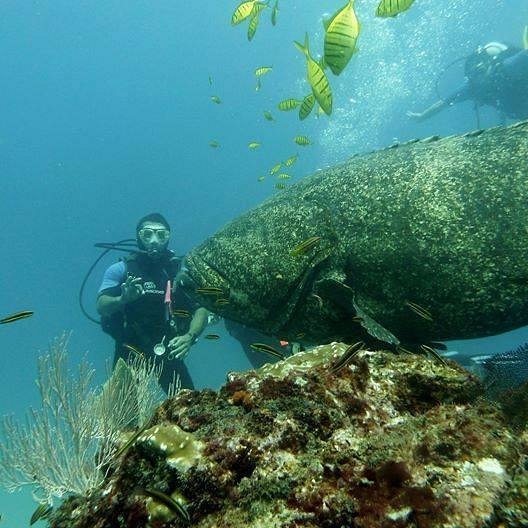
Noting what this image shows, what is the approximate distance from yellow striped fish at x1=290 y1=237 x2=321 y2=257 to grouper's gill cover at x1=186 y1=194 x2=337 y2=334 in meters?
0.12

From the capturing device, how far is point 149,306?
7.64 m

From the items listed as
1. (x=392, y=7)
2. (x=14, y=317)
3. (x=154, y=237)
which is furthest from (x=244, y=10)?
(x=14, y=317)

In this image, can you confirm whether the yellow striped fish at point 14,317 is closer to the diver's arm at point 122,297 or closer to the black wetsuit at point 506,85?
the diver's arm at point 122,297

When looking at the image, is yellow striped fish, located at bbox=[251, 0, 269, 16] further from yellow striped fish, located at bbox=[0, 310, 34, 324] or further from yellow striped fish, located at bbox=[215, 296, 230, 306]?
yellow striped fish, located at bbox=[0, 310, 34, 324]

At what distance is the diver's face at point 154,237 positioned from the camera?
26.9 ft

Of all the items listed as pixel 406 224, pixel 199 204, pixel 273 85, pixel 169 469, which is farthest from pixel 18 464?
pixel 199 204

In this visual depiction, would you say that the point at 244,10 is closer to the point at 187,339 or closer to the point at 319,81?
the point at 319,81

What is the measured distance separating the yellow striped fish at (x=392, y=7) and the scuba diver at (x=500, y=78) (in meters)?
9.48

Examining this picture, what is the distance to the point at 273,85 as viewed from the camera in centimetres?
11912

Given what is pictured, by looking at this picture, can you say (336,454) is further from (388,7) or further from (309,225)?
(388,7)

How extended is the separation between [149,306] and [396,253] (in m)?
5.45

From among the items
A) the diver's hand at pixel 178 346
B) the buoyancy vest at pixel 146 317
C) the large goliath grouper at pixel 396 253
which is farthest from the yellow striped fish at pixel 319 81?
the buoyancy vest at pixel 146 317

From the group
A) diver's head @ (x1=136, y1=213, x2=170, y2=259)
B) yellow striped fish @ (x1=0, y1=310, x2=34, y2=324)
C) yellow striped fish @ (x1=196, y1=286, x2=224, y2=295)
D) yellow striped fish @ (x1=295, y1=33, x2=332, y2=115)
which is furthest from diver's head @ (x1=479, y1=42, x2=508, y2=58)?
yellow striped fish @ (x1=0, y1=310, x2=34, y2=324)

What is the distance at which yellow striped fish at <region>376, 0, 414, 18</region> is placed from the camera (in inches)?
159
